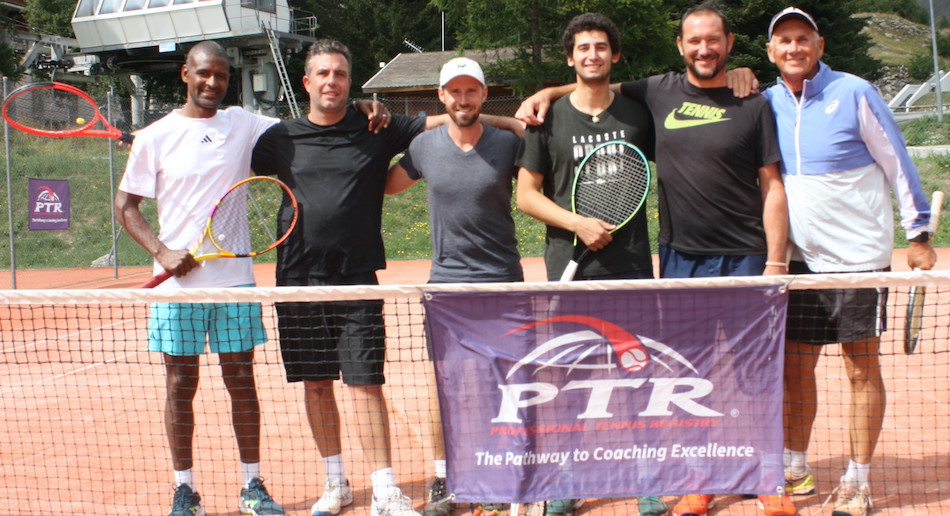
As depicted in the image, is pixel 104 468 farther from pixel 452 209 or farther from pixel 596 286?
pixel 596 286

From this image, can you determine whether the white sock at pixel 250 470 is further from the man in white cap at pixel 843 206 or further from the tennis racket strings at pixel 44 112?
the tennis racket strings at pixel 44 112

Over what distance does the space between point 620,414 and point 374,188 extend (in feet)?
5.20

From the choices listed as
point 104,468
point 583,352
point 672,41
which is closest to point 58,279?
point 104,468

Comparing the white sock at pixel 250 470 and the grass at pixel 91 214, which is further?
the grass at pixel 91 214

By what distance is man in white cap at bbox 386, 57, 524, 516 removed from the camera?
3.83 metres

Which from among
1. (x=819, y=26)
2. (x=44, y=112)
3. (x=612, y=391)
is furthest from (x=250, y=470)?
(x=819, y=26)

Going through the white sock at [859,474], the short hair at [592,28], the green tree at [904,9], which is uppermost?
the green tree at [904,9]

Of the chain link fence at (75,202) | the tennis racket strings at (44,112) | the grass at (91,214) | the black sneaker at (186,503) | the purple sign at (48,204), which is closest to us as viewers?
the black sneaker at (186,503)

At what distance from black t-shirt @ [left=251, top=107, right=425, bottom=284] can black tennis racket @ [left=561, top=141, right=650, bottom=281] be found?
38.5 inches

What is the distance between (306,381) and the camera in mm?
4035

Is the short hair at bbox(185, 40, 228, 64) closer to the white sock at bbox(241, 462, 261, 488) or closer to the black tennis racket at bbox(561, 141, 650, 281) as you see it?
the black tennis racket at bbox(561, 141, 650, 281)

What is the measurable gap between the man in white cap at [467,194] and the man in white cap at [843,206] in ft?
4.30

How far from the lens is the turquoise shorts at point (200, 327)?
12.9 ft

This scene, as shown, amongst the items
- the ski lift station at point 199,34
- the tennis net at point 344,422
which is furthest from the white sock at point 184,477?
the ski lift station at point 199,34
